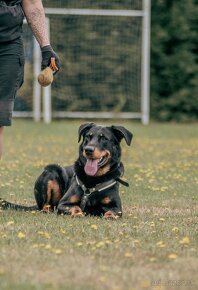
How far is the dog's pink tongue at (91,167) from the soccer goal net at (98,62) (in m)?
15.7

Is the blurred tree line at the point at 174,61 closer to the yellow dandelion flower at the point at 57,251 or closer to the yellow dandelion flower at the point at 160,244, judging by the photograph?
the yellow dandelion flower at the point at 160,244

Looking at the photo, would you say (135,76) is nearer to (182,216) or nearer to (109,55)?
(109,55)

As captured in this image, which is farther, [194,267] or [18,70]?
[18,70]

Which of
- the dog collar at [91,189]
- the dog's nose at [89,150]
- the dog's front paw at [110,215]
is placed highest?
the dog's nose at [89,150]

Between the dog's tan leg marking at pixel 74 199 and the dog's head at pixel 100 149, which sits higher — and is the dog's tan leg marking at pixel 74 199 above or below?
below

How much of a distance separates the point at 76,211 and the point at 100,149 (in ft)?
2.08

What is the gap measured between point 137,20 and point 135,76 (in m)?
1.56

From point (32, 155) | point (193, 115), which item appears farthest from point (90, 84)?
point (32, 155)

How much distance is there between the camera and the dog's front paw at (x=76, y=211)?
829 centimetres

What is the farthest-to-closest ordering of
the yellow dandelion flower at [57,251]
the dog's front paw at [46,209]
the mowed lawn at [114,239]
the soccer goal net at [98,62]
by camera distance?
the soccer goal net at [98,62] → the dog's front paw at [46,209] → the yellow dandelion flower at [57,251] → the mowed lawn at [114,239]

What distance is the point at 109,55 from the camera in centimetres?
2464

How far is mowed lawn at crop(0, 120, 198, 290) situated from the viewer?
17.7ft

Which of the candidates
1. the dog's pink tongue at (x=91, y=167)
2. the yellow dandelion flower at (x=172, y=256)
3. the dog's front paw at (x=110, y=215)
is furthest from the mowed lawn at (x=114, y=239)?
the dog's pink tongue at (x=91, y=167)

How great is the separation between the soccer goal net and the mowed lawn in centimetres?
1081
